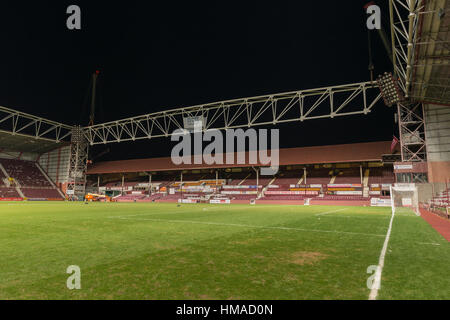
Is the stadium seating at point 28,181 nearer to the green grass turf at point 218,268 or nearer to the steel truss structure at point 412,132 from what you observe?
the green grass turf at point 218,268

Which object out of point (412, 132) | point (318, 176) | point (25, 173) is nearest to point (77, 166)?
point (25, 173)

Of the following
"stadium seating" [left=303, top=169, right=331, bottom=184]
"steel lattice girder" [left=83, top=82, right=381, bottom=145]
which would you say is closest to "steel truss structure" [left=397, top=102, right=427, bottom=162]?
"steel lattice girder" [left=83, top=82, right=381, bottom=145]

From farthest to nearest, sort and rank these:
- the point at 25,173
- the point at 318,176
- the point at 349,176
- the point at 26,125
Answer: the point at 25,173 → the point at 318,176 → the point at 26,125 → the point at 349,176

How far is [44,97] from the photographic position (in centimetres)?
4900

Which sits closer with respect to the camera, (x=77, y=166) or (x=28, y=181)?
(x=77, y=166)

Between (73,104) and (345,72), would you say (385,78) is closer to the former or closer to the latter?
(345,72)

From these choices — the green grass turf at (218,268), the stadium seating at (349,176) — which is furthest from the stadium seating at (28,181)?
the green grass turf at (218,268)

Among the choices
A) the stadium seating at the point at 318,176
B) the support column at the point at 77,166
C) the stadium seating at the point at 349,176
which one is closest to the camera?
the stadium seating at the point at 349,176

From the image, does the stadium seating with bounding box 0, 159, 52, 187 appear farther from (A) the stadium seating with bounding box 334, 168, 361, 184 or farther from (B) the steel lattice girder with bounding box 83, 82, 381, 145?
(A) the stadium seating with bounding box 334, 168, 361, 184

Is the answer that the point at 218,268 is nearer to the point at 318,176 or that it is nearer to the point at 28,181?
the point at 318,176

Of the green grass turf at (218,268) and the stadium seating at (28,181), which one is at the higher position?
the stadium seating at (28,181)

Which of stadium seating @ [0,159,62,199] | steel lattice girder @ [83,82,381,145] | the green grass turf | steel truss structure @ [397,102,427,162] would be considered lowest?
the green grass turf
